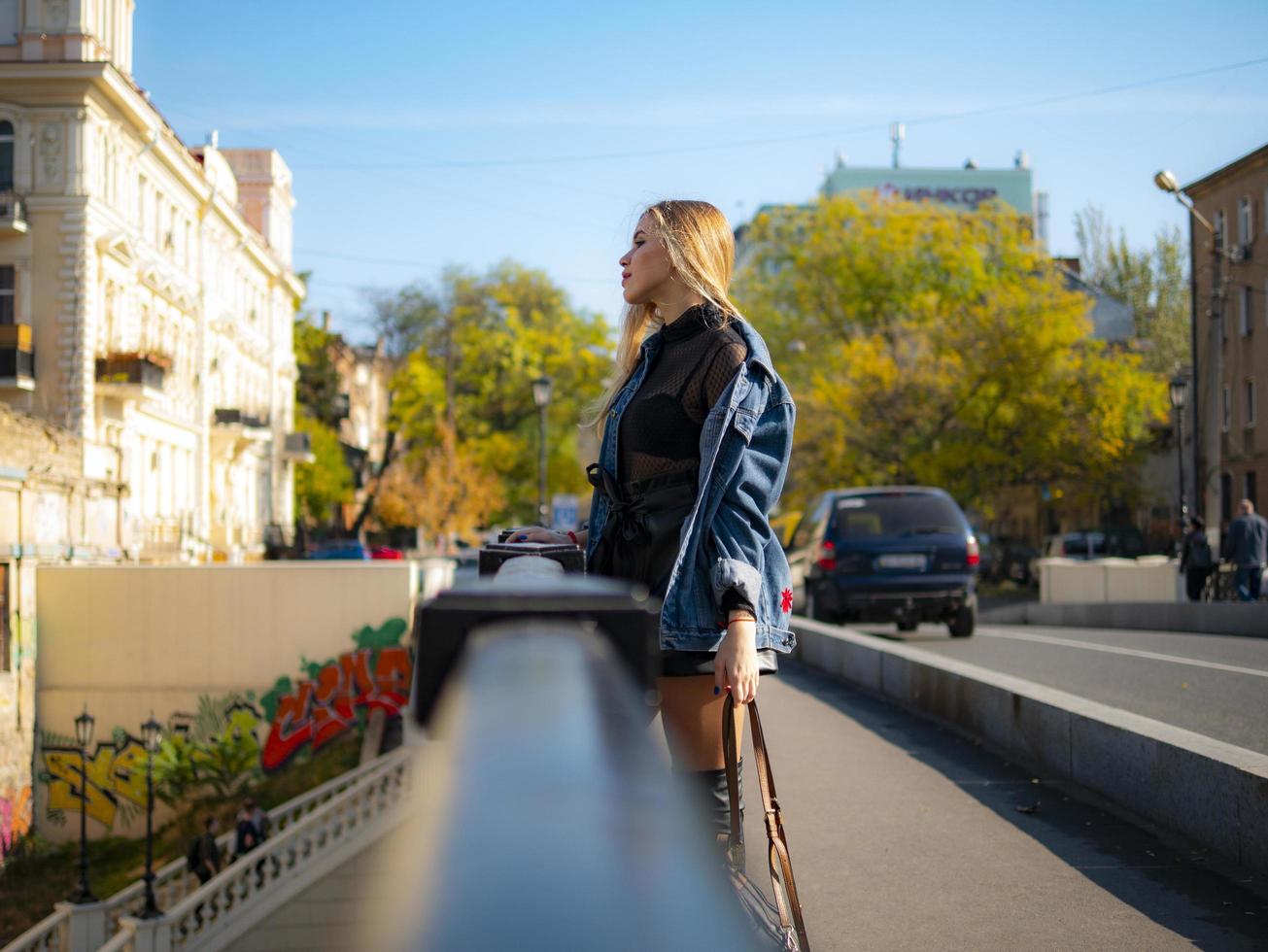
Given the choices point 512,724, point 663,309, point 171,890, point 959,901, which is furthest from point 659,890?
point 171,890

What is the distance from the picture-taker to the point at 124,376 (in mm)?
40188

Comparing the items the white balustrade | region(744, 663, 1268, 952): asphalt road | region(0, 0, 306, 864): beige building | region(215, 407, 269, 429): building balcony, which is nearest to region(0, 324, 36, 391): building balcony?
region(0, 0, 306, 864): beige building

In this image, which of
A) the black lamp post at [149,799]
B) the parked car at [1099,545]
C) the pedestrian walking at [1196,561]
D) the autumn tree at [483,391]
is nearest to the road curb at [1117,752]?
the pedestrian walking at [1196,561]

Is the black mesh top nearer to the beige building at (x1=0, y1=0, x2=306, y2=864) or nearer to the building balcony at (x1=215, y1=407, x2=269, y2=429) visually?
the beige building at (x1=0, y1=0, x2=306, y2=864)

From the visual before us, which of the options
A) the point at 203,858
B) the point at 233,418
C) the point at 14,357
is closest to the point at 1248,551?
the point at 203,858

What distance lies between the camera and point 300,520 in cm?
6856

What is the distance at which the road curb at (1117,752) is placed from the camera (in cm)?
509

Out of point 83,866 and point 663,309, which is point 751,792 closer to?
point 663,309

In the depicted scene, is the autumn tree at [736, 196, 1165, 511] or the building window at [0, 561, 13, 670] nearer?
the building window at [0, 561, 13, 670]

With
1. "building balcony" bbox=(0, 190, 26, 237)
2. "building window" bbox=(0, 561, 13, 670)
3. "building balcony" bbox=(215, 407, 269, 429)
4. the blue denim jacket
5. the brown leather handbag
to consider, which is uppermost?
"building balcony" bbox=(0, 190, 26, 237)

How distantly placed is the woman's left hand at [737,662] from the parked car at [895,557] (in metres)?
14.3

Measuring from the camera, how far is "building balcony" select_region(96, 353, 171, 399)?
131ft

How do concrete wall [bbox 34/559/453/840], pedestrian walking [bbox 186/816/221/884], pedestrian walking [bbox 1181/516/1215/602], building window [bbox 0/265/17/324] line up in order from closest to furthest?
pedestrian walking [bbox 1181/516/1215/602] → pedestrian walking [bbox 186/816/221/884] → building window [bbox 0/265/17/324] → concrete wall [bbox 34/559/453/840]

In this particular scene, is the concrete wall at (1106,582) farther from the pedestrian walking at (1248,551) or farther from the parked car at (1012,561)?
the parked car at (1012,561)
